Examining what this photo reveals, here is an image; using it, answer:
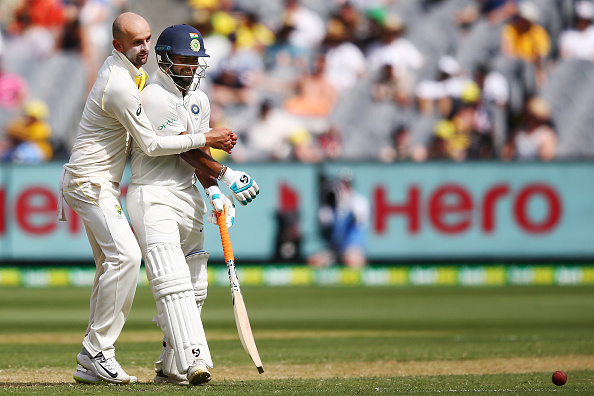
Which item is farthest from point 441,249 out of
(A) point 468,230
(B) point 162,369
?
(B) point 162,369

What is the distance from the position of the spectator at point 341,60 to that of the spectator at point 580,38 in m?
3.12

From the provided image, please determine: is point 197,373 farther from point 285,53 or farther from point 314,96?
point 285,53

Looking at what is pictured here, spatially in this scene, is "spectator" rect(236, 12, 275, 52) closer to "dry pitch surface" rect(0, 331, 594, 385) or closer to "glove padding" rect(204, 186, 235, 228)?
"dry pitch surface" rect(0, 331, 594, 385)

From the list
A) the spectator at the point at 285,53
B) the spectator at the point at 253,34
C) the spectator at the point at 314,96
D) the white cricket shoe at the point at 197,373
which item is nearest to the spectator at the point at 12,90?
the spectator at the point at 253,34

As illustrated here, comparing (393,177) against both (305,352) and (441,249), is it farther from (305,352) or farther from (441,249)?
(305,352)

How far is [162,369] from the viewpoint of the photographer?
16.9 ft

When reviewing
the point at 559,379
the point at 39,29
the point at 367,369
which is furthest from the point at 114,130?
the point at 39,29

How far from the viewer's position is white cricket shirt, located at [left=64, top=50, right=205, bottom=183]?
15.8 feet

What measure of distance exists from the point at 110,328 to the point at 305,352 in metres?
2.19

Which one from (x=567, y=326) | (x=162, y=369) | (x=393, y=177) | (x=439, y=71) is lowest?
(x=567, y=326)

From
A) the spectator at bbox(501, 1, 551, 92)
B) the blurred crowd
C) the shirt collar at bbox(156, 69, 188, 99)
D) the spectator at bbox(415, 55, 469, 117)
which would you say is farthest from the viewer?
the spectator at bbox(501, 1, 551, 92)

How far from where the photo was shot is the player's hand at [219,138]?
16.2ft

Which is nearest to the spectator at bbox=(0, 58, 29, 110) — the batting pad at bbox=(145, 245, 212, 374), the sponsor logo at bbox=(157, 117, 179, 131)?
the sponsor logo at bbox=(157, 117, 179, 131)

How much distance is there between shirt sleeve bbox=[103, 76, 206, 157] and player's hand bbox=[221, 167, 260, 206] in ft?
0.78
